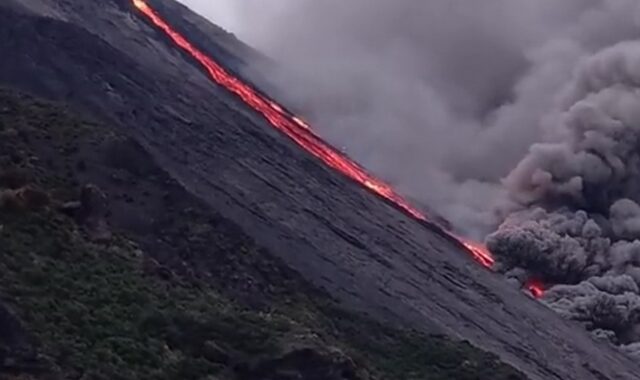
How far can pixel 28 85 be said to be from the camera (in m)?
38.5

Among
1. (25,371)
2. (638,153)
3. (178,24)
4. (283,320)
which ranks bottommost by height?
(25,371)

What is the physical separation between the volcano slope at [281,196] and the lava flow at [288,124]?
8.94 feet

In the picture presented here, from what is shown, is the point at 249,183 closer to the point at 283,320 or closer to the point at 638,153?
the point at 283,320

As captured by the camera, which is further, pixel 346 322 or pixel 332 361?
pixel 346 322

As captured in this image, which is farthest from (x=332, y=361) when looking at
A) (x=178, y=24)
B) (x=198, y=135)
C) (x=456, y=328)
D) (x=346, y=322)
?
(x=178, y=24)

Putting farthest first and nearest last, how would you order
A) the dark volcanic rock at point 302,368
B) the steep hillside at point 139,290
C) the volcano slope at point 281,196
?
the volcano slope at point 281,196 < the dark volcanic rock at point 302,368 < the steep hillside at point 139,290

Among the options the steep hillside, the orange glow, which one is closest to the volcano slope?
the steep hillside

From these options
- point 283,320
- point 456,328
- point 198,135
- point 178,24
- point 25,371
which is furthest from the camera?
point 178,24

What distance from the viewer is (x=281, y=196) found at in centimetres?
3981

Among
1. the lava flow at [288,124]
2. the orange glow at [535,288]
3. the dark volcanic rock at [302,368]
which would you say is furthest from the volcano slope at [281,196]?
the orange glow at [535,288]

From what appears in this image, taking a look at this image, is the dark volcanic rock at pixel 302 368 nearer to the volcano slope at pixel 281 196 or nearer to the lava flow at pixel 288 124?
the volcano slope at pixel 281 196

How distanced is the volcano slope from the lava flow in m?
2.73

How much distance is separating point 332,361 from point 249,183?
12.6 meters

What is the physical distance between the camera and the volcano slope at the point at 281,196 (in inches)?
1442
